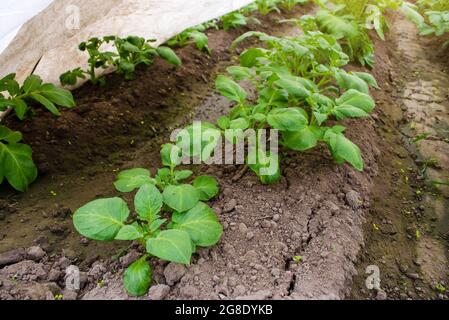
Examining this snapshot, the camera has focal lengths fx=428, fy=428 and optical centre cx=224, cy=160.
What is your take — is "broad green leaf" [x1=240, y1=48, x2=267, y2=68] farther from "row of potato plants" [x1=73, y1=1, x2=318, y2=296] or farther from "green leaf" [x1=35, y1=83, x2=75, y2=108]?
"green leaf" [x1=35, y1=83, x2=75, y2=108]

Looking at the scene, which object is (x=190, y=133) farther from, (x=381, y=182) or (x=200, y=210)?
(x=381, y=182)

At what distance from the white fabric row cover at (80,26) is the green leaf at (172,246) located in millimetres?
910

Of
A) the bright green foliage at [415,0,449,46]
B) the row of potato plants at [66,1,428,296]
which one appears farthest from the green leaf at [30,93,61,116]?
the bright green foliage at [415,0,449,46]

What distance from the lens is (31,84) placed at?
74.9 inches

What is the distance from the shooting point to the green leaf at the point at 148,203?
142 centimetres

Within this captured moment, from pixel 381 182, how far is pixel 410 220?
0.24 metres

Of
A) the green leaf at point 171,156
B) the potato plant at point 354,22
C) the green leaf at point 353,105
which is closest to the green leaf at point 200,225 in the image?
the green leaf at point 171,156

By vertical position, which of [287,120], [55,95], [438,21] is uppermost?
[55,95]

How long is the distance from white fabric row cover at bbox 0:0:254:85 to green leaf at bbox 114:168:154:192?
629 millimetres

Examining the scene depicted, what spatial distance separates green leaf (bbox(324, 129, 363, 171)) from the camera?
5.41ft

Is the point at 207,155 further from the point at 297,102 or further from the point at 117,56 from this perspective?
the point at 117,56

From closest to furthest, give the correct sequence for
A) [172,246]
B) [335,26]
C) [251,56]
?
[172,246], [251,56], [335,26]

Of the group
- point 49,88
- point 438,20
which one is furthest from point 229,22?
point 49,88

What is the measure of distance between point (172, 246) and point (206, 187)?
0.41 meters
